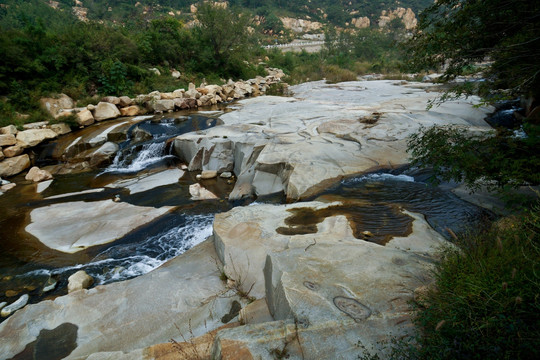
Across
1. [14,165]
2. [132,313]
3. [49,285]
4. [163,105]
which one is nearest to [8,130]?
[14,165]

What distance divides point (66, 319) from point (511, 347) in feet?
13.1

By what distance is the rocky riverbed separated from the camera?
214 cm

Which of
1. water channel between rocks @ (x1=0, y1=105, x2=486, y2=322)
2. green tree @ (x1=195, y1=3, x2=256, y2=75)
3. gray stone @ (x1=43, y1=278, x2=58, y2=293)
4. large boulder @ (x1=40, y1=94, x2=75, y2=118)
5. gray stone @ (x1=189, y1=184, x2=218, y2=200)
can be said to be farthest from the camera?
green tree @ (x1=195, y1=3, x2=256, y2=75)

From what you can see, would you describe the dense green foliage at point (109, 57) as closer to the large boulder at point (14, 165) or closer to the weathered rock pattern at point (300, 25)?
the large boulder at point (14, 165)

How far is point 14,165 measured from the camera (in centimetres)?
820

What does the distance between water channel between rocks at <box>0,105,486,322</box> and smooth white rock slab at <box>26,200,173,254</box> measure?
13 cm

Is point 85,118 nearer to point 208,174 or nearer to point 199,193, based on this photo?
point 208,174

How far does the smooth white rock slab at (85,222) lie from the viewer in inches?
199

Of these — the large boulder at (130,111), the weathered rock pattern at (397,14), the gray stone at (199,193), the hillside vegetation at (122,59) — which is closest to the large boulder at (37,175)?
the hillside vegetation at (122,59)

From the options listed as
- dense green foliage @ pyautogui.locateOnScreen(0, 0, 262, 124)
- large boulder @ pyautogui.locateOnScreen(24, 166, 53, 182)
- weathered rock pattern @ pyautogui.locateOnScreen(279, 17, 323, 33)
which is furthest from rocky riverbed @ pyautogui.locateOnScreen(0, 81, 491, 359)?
weathered rock pattern @ pyautogui.locateOnScreen(279, 17, 323, 33)

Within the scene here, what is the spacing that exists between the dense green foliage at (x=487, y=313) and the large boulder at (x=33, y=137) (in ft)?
37.4

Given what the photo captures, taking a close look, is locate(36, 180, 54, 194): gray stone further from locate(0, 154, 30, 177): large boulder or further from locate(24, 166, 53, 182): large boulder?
locate(0, 154, 30, 177): large boulder

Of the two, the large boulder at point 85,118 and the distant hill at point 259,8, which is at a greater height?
the distant hill at point 259,8

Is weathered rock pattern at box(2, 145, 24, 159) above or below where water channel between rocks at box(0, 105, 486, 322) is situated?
above
